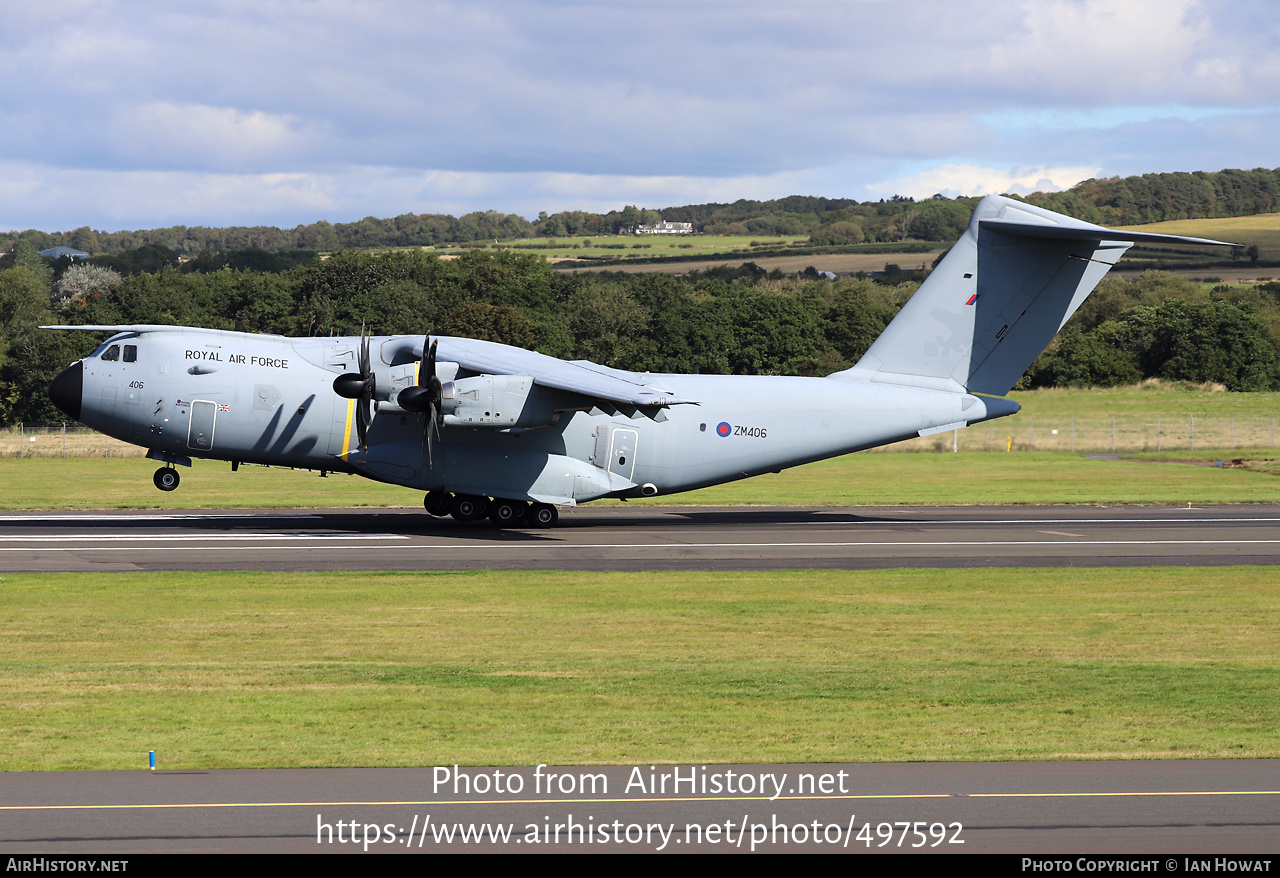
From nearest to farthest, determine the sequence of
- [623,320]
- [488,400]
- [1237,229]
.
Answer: [488,400] → [623,320] → [1237,229]

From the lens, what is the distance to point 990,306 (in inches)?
1330

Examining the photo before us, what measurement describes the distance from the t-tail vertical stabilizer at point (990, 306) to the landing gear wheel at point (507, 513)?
1009 centimetres

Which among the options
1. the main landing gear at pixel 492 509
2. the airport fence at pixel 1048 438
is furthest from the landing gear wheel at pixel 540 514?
the airport fence at pixel 1048 438

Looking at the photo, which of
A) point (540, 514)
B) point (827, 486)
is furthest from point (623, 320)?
point (540, 514)

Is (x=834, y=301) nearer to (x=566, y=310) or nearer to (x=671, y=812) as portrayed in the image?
(x=566, y=310)

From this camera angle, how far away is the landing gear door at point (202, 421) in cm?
3002

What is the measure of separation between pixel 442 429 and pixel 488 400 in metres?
1.69

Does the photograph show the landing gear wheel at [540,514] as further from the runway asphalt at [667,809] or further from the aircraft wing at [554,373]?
the runway asphalt at [667,809]

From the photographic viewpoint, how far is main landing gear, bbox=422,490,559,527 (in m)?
32.3

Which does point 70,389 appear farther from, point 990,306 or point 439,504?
point 990,306

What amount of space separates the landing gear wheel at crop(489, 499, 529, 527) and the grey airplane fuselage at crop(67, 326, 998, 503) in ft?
3.85

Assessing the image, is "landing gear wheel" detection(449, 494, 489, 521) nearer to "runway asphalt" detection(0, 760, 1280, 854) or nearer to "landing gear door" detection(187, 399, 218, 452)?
"landing gear door" detection(187, 399, 218, 452)

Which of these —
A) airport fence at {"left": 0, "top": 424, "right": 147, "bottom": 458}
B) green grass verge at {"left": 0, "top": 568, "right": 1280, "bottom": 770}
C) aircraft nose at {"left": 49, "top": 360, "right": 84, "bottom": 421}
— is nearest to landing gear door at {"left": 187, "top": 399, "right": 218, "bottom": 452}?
aircraft nose at {"left": 49, "top": 360, "right": 84, "bottom": 421}

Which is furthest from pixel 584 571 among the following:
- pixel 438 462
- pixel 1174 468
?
pixel 1174 468
